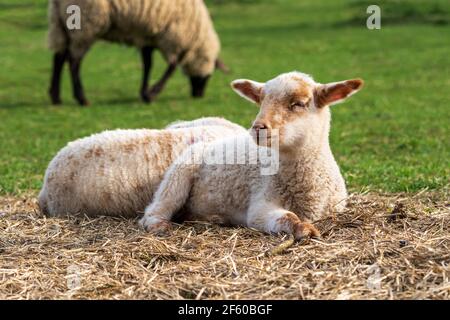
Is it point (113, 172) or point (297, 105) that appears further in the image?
point (113, 172)

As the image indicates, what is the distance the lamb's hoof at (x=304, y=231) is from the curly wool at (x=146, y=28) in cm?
1075

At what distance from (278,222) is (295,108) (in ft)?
2.56

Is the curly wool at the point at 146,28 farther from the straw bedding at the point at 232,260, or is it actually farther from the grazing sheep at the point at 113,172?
the straw bedding at the point at 232,260

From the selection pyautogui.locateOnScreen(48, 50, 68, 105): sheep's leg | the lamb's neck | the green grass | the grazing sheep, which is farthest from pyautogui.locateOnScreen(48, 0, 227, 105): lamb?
Answer: the lamb's neck

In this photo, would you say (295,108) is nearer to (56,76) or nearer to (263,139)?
(263,139)

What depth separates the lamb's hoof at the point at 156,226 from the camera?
605 centimetres

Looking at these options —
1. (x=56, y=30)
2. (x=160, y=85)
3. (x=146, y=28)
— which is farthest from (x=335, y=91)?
(x=160, y=85)

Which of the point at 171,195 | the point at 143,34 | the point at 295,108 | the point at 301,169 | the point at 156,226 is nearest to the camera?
the point at 295,108

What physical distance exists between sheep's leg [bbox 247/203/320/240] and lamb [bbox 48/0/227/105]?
10.3 m

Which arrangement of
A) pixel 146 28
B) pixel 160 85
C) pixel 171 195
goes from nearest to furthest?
pixel 171 195, pixel 146 28, pixel 160 85

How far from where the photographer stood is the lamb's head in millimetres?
5587

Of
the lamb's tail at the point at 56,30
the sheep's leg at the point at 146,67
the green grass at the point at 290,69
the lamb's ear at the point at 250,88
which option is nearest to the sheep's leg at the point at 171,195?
the lamb's ear at the point at 250,88

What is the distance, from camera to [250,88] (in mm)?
6020
